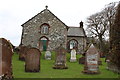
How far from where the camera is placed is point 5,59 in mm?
11031

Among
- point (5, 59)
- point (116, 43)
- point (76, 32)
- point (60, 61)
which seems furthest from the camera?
point (76, 32)

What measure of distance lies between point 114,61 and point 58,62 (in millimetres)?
7637

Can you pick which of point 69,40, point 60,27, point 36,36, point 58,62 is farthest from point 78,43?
point 58,62

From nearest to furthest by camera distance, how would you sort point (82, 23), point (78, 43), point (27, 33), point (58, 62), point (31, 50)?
1. point (31, 50)
2. point (58, 62)
3. point (27, 33)
4. point (78, 43)
5. point (82, 23)

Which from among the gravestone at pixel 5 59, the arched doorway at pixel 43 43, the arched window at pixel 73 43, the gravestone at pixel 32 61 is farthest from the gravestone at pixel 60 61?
the arched window at pixel 73 43

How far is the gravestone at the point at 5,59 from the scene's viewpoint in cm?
1075

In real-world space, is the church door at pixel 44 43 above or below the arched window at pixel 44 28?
below

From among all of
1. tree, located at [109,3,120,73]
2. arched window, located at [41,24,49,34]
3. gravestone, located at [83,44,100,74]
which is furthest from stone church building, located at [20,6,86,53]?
tree, located at [109,3,120,73]

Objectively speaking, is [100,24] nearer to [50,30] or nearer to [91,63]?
[50,30]

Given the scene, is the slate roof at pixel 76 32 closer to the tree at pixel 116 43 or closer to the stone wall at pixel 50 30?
the stone wall at pixel 50 30

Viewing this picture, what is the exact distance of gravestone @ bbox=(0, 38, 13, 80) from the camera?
1075 centimetres

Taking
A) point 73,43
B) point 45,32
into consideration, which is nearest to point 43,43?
point 45,32

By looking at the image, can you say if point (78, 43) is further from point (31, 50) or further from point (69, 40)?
point (31, 50)

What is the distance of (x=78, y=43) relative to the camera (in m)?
38.7
